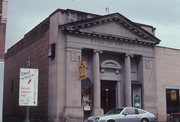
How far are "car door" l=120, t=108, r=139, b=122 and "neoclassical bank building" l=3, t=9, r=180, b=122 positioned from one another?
499 centimetres

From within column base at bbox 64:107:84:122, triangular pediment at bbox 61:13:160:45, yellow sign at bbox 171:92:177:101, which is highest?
triangular pediment at bbox 61:13:160:45

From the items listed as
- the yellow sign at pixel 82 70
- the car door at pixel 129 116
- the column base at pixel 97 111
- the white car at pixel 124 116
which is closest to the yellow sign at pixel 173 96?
the column base at pixel 97 111

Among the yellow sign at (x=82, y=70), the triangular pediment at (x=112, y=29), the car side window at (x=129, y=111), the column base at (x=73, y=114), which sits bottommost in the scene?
the column base at (x=73, y=114)

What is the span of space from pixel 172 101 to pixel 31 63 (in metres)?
15.9

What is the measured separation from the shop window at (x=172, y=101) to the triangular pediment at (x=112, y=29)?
586 centimetres

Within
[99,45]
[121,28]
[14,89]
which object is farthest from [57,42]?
[14,89]

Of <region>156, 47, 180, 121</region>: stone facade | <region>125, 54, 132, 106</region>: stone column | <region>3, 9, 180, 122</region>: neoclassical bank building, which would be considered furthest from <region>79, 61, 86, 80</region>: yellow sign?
<region>156, 47, 180, 121</region>: stone facade

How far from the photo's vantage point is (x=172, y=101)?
34.8 m

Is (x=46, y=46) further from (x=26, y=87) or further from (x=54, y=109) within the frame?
(x=26, y=87)

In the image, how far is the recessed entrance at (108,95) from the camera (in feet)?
102

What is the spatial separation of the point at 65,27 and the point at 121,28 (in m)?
6.50

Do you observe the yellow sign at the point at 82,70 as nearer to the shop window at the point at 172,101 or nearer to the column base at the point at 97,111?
the column base at the point at 97,111

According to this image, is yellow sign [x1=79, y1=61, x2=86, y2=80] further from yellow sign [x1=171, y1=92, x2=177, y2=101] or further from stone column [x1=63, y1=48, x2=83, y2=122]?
yellow sign [x1=171, y1=92, x2=177, y2=101]

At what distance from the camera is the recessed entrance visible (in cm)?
3123
